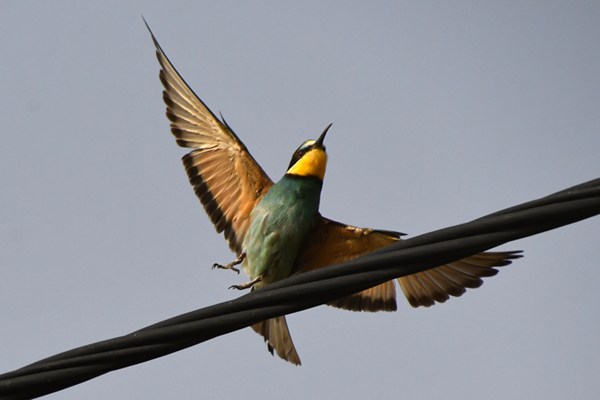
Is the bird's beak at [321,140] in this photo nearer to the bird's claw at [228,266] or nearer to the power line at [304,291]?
the bird's claw at [228,266]

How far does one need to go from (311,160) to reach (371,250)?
0.77 m

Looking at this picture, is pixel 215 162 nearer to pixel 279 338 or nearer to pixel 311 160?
pixel 311 160

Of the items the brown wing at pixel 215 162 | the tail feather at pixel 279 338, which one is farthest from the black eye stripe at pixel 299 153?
the tail feather at pixel 279 338

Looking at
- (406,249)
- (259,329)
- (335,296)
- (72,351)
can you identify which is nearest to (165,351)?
(72,351)

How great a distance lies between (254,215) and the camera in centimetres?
680

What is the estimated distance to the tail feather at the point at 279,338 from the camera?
6.54m

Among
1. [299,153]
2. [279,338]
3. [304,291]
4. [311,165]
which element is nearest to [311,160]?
[311,165]

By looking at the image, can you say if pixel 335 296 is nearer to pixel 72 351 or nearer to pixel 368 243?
pixel 72 351

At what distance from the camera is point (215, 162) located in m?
7.15

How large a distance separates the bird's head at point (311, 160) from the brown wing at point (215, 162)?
235 mm

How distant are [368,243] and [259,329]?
2.84ft

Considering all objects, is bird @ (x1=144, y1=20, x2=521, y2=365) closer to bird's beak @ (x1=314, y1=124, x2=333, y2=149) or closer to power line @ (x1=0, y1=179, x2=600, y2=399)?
bird's beak @ (x1=314, y1=124, x2=333, y2=149)

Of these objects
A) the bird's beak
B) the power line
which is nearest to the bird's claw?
the bird's beak

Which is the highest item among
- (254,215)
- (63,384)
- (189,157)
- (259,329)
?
(189,157)
